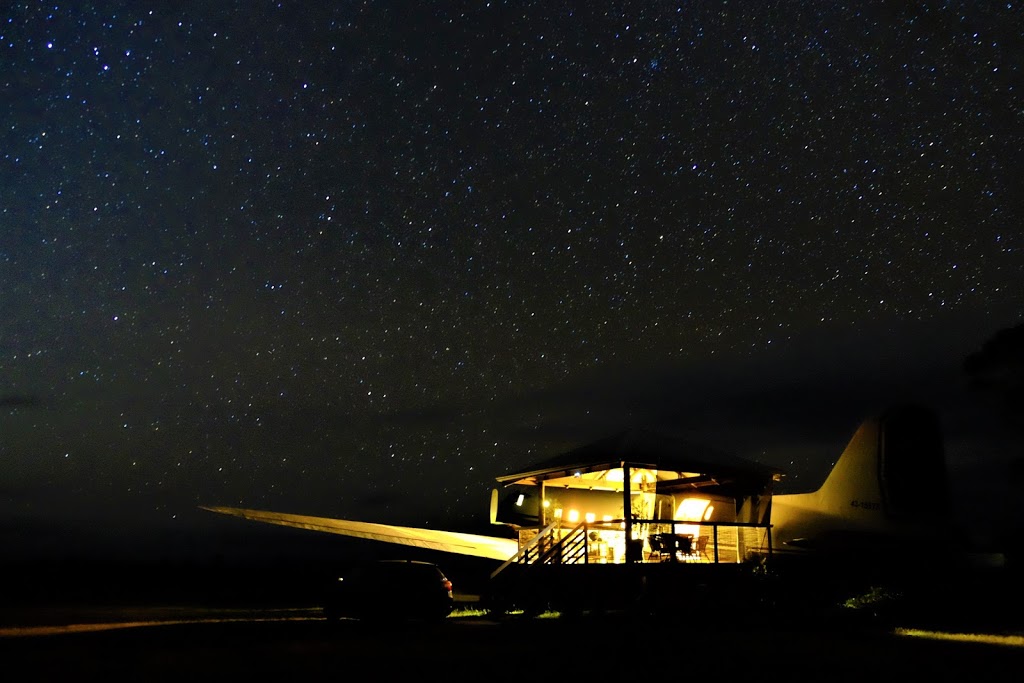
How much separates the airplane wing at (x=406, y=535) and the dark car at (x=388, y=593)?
25.6ft

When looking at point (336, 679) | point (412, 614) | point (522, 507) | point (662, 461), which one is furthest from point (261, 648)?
point (522, 507)

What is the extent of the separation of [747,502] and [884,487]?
332cm

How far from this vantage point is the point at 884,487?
20.2 m

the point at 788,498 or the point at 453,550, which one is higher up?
the point at 788,498

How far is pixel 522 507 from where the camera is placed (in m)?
23.3

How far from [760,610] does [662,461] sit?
3942 mm

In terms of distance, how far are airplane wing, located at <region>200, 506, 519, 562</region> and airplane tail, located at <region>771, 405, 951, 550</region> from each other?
837cm

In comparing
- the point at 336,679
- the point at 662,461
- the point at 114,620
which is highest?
the point at 662,461

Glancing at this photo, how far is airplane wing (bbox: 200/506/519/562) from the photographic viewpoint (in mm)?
23906

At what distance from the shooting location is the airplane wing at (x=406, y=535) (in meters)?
23.9

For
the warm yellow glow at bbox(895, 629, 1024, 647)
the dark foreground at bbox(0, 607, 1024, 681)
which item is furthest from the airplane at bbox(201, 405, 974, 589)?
the warm yellow glow at bbox(895, 629, 1024, 647)

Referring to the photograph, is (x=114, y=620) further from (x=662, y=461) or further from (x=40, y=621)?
(x=662, y=461)

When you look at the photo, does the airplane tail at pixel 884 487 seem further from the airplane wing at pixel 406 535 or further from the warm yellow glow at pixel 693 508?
the airplane wing at pixel 406 535

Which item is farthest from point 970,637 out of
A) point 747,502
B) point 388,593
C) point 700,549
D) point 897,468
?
point 388,593
